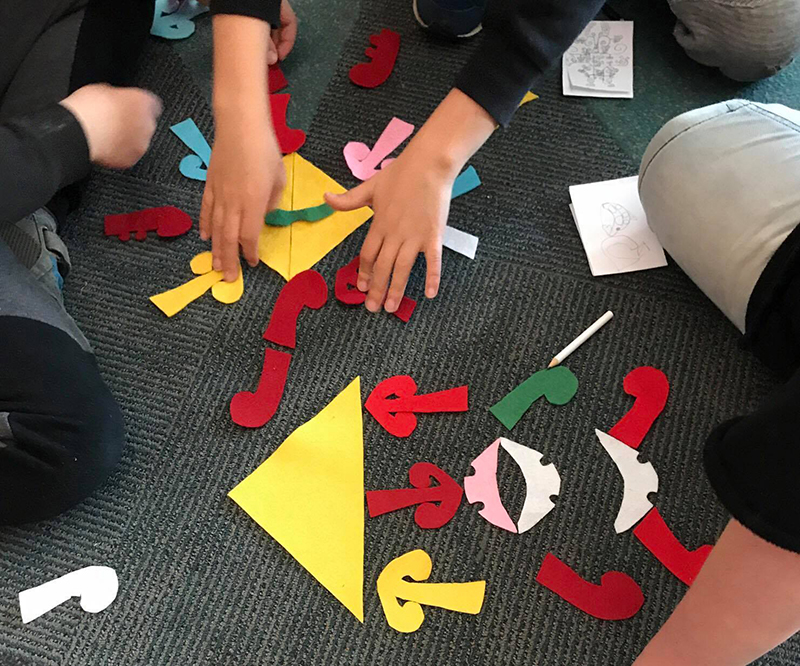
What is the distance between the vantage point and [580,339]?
0.96 meters

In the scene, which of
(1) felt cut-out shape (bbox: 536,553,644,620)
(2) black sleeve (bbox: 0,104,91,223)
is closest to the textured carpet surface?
(1) felt cut-out shape (bbox: 536,553,644,620)

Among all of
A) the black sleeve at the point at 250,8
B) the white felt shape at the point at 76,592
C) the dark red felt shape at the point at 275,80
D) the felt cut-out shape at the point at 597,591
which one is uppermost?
the black sleeve at the point at 250,8

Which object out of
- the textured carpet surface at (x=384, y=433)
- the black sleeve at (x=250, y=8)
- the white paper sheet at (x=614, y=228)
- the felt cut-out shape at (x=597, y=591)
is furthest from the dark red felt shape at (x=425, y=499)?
the black sleeve at (x=250, y=8)

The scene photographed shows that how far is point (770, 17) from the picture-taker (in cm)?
103

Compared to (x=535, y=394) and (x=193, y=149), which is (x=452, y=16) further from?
(x=535, y=394)

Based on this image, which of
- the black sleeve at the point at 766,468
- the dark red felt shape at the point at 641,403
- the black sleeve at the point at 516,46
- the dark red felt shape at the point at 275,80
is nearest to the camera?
the black sleeve at the point at 766,468

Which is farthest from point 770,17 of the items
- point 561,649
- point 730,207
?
point 561,649

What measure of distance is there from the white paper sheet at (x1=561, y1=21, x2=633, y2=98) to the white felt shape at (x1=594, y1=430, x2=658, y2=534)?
1.71ft

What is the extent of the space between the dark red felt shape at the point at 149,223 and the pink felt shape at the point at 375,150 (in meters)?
0.24

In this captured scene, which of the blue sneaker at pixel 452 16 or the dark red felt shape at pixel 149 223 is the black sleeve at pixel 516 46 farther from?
the dark red felt shape at pixel 149 223

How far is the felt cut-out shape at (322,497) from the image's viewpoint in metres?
0.86

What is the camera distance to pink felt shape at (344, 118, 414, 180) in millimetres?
1078

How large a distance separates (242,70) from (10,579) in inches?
25.7

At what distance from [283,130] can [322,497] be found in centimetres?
54
